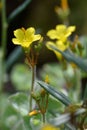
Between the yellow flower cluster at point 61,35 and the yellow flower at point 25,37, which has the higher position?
the yellow flower at point 25,37

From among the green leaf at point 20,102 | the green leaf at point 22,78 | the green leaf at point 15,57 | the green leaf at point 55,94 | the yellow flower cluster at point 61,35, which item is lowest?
the green leaf at point 22,78

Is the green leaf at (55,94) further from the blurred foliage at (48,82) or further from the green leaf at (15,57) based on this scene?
the green leaf at (15,57)

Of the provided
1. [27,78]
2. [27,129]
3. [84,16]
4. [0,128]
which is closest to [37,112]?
[27,129]

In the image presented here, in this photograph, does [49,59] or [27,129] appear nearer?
[27,129]

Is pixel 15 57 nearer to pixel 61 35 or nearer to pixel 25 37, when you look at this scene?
pixel 61 35

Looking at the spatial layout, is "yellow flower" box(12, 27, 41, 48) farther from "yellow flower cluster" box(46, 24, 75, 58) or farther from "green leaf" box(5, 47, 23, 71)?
"green leaf" box(5, 47, 23, 71)

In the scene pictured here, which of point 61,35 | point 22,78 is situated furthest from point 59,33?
point 22,78

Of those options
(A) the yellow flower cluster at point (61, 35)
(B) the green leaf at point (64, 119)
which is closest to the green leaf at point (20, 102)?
(A) the yellow flower cluster at point (61, 35)

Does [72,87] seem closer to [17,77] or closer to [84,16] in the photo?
[17,77]

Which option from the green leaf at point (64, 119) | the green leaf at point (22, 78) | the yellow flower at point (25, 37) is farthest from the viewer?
the green leaf at point (22, 78)
